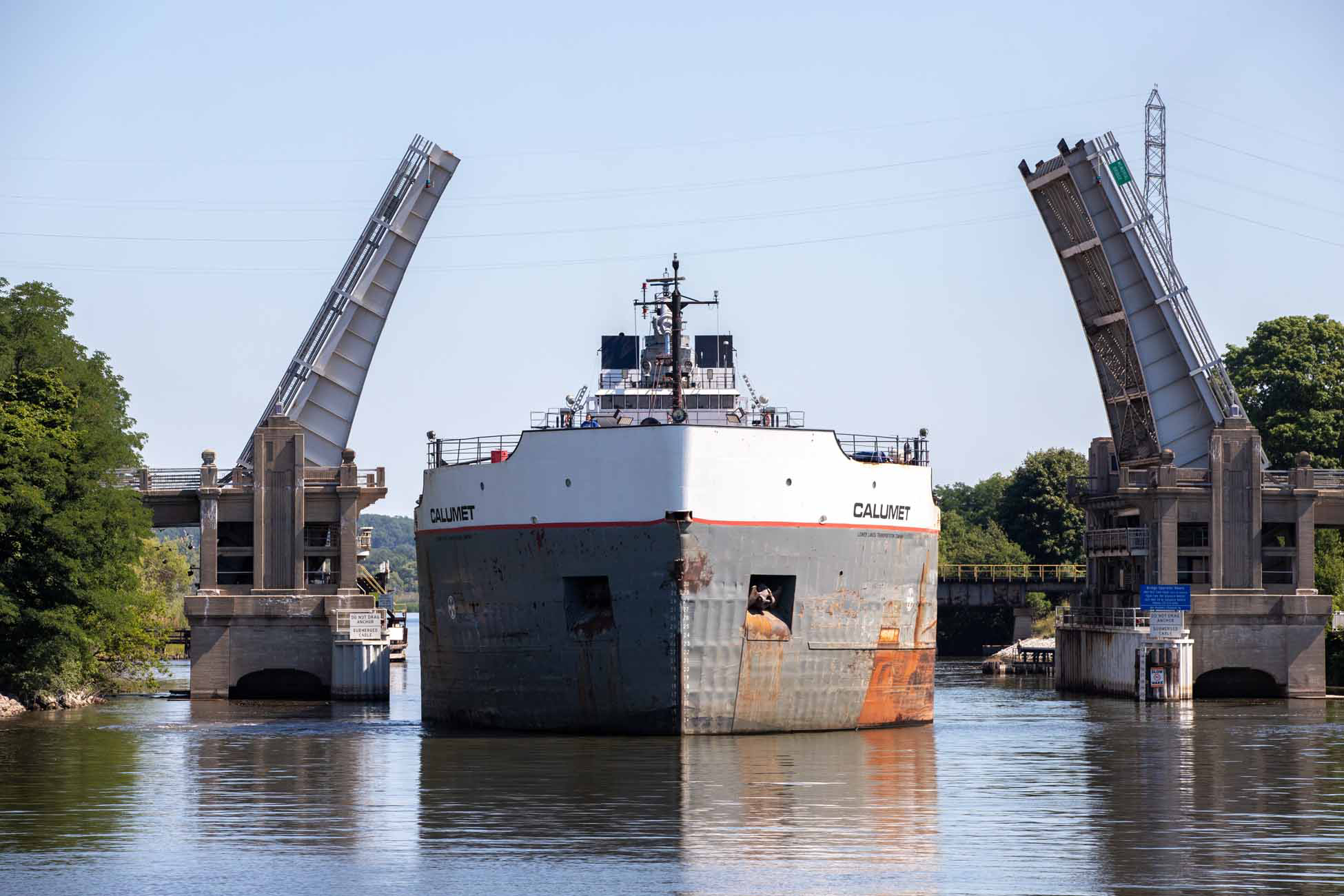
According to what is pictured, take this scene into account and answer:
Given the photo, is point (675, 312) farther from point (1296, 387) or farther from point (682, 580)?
point (1296, 387)

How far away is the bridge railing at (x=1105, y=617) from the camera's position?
54438mm

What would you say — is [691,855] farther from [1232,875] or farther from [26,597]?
[26,597]

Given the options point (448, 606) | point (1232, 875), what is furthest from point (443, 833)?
point (448, 606)

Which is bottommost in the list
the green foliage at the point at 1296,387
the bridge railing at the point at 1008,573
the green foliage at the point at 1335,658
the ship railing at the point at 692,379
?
the green foliage at the point at 1335,658

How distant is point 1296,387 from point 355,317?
44112mm

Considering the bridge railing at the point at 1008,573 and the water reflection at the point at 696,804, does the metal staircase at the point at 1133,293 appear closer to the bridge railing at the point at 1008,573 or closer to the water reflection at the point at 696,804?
the water reflection at the point at 696,804

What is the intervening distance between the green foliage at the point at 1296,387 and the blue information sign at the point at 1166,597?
2764 centimetres

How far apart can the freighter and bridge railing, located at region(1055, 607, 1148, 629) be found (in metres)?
16.2

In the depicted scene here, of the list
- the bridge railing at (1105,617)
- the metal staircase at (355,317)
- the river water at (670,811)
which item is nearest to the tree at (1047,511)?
the bridge railing at (1105,617)

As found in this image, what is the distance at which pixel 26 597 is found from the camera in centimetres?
4591

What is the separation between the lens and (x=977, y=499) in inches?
5413

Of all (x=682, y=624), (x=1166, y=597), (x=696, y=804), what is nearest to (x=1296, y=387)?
(x=1166, y=597)

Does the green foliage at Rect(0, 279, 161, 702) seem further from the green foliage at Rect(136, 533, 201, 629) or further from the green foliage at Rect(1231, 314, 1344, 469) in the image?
the green foliage at Rect(1231, 314, 1344, 469)

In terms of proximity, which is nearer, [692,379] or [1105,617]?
[692,379]
